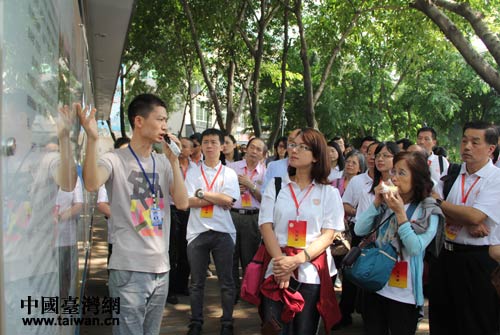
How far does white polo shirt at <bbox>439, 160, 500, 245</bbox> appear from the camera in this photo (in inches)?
129

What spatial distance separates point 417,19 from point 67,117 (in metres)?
9.21

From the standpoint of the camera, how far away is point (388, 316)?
309 cm

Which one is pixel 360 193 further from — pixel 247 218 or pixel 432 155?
pixel 432 155

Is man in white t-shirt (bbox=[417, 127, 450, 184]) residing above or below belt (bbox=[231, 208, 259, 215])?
above

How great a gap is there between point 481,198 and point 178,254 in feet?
12.1

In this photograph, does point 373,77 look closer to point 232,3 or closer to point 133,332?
point 232,3

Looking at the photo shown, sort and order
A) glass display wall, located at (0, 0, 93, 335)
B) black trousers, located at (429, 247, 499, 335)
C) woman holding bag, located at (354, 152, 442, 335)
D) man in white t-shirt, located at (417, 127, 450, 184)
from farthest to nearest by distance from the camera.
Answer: man in white t-shirt, located at (417, 127, 450, 184)
black trousers, located at (429, 247, 499, 335)
woman holding bag, located at (354, 152, 442, 335)
glass display wall, located at (0, 0, 93, 335)

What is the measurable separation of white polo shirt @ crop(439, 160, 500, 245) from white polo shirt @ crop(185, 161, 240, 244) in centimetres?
187

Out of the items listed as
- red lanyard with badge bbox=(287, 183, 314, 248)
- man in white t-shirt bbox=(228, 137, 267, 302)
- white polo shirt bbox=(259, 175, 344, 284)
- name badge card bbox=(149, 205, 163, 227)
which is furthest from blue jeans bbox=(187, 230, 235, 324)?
name badge card bbox=(149, 205, 163, 227)

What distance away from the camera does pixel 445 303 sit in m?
3.68

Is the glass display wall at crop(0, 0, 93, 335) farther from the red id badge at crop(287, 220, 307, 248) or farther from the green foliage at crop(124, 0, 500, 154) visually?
the green foliage at crop(124, 0, 500, 154)

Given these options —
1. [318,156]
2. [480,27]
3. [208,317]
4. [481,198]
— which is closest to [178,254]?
[208,317]

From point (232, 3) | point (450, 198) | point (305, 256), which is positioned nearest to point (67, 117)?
point (305, 256)

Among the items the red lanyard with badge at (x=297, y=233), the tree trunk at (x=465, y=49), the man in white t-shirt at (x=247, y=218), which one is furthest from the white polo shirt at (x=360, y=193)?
the tree trunk at (x=465, y=49)
